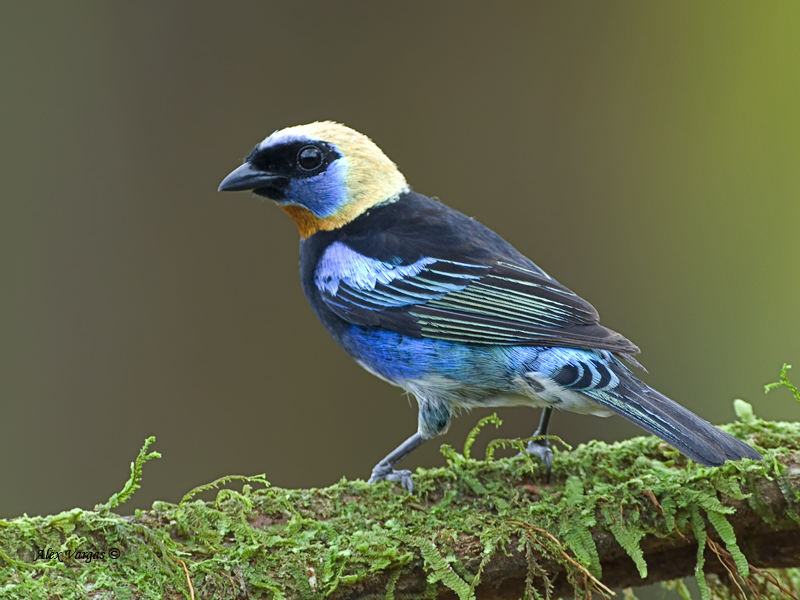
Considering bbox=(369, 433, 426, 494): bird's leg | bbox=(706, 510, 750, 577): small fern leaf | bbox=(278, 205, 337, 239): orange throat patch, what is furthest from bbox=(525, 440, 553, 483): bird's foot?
bbox=(278, 205, 337, 239): orange throat patch

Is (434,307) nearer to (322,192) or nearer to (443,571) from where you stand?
(322,192)

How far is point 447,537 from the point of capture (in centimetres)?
302

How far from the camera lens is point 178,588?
262 centimetres

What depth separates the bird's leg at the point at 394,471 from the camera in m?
3.48

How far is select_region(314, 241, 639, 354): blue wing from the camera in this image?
3539 mm

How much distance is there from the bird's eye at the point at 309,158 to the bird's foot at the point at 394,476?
1703 millimetres

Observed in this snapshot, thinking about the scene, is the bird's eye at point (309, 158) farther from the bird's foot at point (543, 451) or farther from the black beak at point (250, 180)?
the bird's foot at point (543, 451)

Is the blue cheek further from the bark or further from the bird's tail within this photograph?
the bird's tail

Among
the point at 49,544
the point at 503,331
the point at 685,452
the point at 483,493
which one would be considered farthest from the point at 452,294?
the point at 49,544

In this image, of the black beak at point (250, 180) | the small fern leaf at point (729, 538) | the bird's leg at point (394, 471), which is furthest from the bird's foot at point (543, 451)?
the black beak at point (250, 180)

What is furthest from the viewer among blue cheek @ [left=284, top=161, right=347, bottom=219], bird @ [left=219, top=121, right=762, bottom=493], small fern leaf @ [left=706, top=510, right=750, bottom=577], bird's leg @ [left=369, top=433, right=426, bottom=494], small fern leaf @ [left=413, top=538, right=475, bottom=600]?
blue cheek @ [left=284, top=161, right=347, bottom=219]

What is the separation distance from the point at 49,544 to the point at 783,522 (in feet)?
8.88
